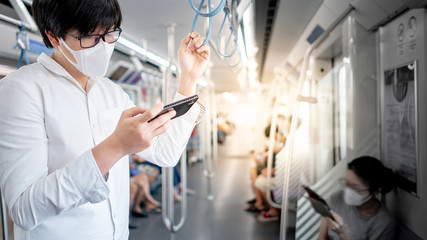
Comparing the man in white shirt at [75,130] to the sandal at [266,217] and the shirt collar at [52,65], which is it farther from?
the sandal at [266,217]

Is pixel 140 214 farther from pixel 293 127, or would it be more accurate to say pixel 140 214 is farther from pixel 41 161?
pixel 41 161

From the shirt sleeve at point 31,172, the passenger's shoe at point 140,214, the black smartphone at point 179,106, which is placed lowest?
the passenger's shoe at point 140,214

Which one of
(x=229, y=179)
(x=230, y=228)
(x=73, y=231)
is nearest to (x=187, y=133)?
(x=73, y=231)

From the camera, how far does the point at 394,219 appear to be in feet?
5.96

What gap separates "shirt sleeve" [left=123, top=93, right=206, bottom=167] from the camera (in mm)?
1039

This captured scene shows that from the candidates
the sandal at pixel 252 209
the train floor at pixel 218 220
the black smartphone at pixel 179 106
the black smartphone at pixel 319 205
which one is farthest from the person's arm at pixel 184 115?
the sandal at pixel 252 209

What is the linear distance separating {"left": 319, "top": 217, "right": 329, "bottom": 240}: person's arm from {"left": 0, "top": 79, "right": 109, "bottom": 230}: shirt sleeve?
1840 millimetres

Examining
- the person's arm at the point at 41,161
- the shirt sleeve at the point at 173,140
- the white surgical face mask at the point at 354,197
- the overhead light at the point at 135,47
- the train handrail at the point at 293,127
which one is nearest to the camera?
the person's arm at the point at 41,161

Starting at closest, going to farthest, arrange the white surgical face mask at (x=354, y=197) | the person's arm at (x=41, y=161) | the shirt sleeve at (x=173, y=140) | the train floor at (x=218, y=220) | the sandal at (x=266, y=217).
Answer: the person's arm at (x=41, y=161)
the shirt sleeve at (x=173, y=140)
the white surgical face mask at (x=354, y=197)
the train floor at (x=218, y=220)
the sandal at (x=266, y=217)

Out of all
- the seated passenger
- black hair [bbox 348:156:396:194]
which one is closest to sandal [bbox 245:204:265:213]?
the seated passenger

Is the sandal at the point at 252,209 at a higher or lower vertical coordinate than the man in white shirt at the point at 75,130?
lower

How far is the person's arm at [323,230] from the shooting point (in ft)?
6.46

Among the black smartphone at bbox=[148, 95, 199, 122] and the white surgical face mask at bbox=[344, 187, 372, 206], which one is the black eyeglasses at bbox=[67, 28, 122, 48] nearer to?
the black smartphone at bbox=[148, 95, 199, 122]

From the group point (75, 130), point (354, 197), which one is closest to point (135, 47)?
point (75, 130)
